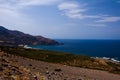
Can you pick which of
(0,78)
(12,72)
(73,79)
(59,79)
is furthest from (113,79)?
(0,78)

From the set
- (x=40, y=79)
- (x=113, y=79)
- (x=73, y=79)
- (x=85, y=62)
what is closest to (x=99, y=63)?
(x=85, y=62)

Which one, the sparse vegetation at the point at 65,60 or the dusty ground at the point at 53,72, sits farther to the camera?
the sparse vegetation at the point at 65,60

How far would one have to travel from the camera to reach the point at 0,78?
59.7ft

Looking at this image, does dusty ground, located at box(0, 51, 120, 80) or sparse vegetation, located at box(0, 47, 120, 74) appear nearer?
dusty ground, located at box(0, 51, 120, 80)

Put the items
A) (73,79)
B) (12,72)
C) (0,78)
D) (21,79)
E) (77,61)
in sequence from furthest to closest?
(77,61) → (73,79) → (12,72) → (21,79) → (0,78)

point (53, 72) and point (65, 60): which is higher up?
point (53, 72)

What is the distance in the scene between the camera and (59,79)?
2611 cm

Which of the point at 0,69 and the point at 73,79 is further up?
the point at 0,69

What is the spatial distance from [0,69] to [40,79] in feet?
14.0

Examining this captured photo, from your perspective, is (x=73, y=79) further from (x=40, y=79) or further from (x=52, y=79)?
(x=40, y=79)

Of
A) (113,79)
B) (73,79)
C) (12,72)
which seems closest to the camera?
(12,72)

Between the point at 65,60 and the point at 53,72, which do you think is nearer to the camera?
the point at 53,72

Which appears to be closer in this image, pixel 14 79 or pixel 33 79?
pixel 14 79

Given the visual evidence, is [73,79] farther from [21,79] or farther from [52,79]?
[21,79]
